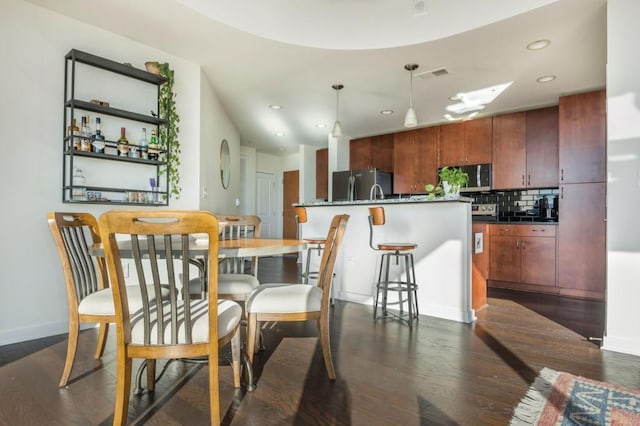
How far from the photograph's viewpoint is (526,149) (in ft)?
16.1

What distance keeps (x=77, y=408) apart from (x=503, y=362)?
2.36m

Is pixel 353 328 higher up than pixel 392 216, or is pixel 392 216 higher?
pixel 392 216

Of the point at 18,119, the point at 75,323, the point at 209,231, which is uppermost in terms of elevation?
the point at 18,119

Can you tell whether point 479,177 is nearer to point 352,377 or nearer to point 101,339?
point 352,377

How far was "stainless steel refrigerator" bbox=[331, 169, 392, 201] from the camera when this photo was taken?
A: 6.08 metres

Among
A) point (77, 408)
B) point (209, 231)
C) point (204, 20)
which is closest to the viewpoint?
point (209, 231)

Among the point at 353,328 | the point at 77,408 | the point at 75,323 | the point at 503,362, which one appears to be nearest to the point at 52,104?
the point at 75,323

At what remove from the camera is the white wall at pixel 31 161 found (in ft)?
8.31

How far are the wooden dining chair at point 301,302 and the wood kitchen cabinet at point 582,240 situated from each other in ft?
12.5

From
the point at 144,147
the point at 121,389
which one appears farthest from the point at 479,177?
the point at 121,389

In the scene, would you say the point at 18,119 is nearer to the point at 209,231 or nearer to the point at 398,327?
the point at 209,231

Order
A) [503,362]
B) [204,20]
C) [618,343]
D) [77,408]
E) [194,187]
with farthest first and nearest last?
1. [194,187]
2. [204,20]
3. [618,343]
4. [503,362]
5. [77,408]

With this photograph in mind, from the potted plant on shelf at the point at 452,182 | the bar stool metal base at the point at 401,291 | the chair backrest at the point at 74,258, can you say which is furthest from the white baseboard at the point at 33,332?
the potted plant on shelf at the point at 452,182

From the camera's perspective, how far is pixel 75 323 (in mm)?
1861
